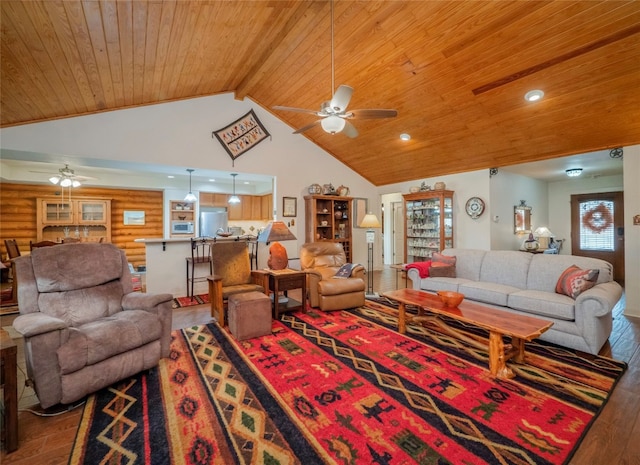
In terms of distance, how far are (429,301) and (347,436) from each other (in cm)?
180

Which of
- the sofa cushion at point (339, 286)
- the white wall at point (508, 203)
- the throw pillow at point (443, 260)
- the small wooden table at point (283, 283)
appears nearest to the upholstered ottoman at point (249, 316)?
the small wooden table at point (283, 283)

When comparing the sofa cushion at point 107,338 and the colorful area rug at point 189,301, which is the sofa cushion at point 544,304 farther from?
the colorful area rug at point 189,301

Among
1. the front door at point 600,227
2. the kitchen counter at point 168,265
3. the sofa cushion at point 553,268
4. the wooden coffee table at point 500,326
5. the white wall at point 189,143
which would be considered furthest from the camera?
the front door at point 600,227

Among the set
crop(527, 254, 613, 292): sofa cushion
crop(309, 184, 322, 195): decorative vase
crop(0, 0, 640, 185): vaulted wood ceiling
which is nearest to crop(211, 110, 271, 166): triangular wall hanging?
crop(0, 0, 640, 185): vaulted wood ceiling

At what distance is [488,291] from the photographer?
3.57 meters

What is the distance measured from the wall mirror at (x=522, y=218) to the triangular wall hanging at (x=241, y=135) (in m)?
5.45

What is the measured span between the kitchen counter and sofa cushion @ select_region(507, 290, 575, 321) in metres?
4.50

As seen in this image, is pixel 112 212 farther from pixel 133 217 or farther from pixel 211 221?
pixel 211 221

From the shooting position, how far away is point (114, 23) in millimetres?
2441

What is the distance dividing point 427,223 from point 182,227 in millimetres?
6412

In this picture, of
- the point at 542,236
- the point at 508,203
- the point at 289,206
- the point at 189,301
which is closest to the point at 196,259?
the point at 189,301

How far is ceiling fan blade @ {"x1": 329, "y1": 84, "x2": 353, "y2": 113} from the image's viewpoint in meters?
2.51

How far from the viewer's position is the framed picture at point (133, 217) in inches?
305

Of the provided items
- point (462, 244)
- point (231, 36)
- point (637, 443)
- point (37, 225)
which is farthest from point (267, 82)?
point (37, 225)
